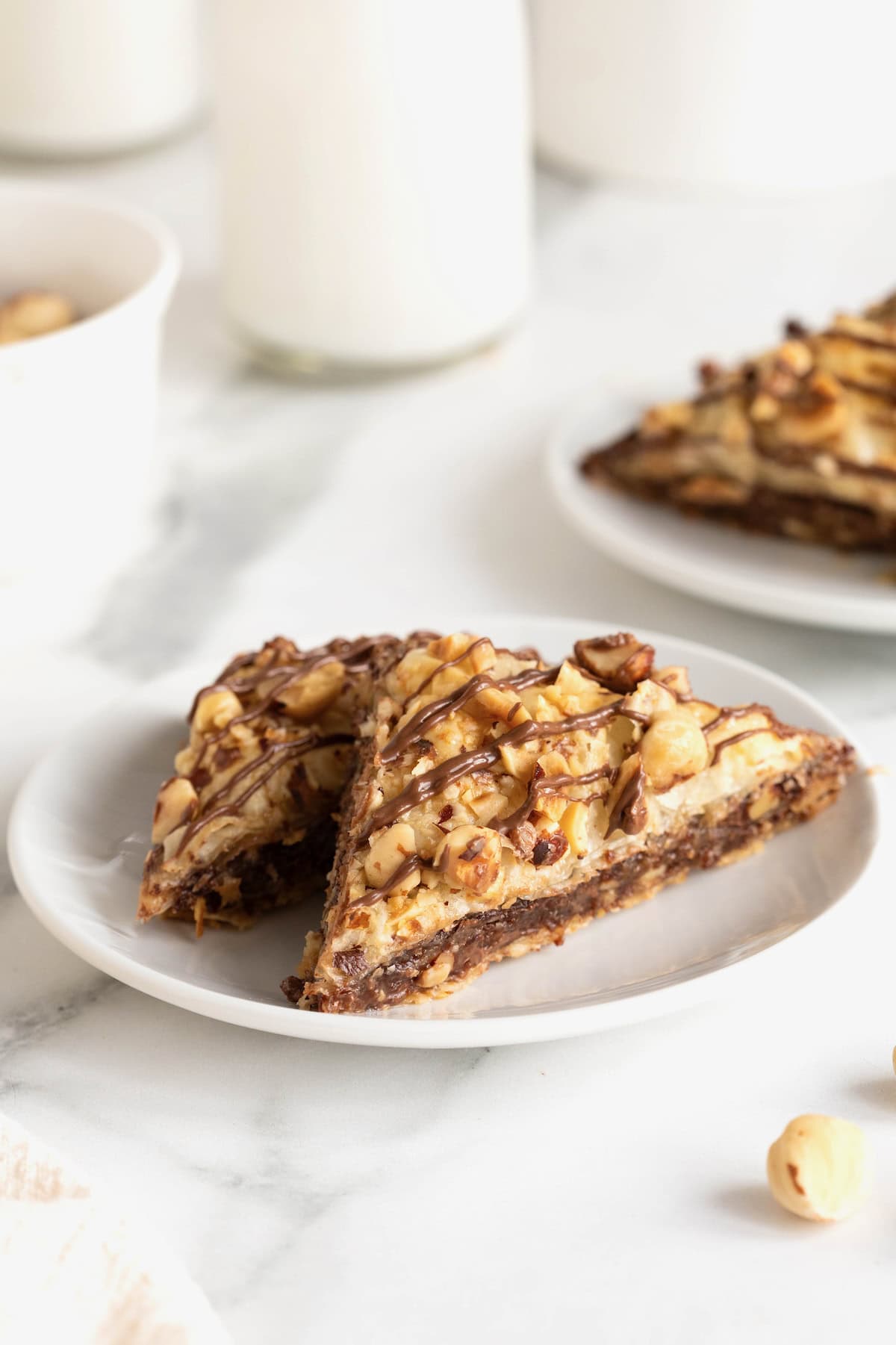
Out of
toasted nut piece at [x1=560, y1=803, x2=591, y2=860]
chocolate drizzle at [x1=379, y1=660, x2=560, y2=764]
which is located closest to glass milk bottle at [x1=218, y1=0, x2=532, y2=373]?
chocolate drizzle at [x1=379, y1=660, x2=560, y2=764]

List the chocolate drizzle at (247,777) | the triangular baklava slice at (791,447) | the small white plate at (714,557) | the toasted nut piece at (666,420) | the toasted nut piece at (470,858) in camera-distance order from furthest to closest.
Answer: the toasted nut piece at (666,420) → the triangular baklava slice at (791,447) → the small white plate at (714,557) → the chocolate drizzle at (247,777) → the toasted nut piece at (470,858)

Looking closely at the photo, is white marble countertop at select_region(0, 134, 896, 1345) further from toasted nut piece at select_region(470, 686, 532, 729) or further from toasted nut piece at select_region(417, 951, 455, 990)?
toasted nut piece at select_region(470, 686, 532, 729)

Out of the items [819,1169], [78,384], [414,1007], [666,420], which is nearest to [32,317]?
[78,384]

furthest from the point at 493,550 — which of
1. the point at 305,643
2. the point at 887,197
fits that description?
the point at 887,197

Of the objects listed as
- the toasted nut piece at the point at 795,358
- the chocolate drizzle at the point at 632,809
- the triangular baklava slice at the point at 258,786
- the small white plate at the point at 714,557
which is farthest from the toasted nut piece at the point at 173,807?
the toasted nut piece at the point at 795,358

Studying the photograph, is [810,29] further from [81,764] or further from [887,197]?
[81,764]

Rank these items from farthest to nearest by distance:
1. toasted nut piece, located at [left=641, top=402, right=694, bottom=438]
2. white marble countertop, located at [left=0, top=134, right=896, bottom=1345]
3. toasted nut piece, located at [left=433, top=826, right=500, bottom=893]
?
toasted nut piece, located at [left=641, top=402, right=694, bottom=438] < toasted nut piece, located at [left=433, top=826, right=500, bottom=893] < white marble countertop, located at [left=0, top=134, right=896, bottom=1345]

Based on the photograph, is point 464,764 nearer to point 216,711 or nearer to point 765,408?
point 216,711

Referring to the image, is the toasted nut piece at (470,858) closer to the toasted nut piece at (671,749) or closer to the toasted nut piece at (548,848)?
the toasted nut piece at (548,848)
